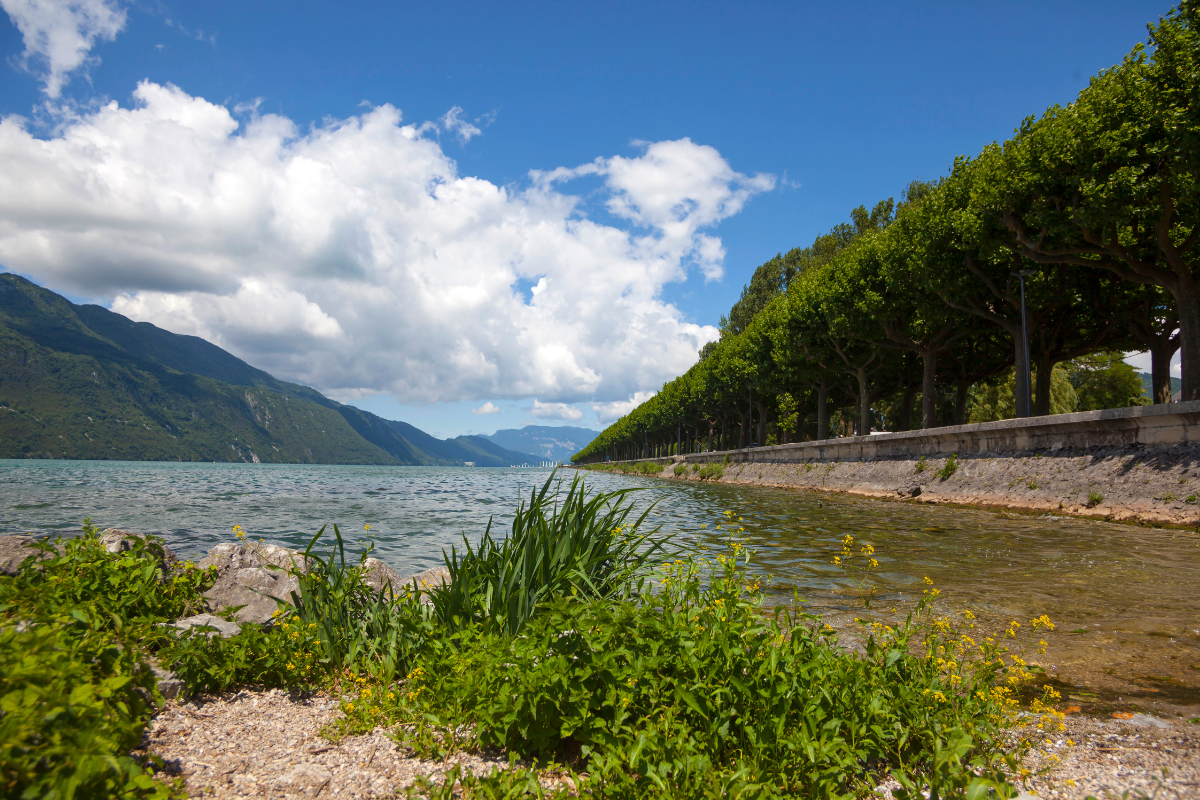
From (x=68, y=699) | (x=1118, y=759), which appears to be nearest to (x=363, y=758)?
(x=68, y=699)

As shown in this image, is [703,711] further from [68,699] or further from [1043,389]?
[1043,389]

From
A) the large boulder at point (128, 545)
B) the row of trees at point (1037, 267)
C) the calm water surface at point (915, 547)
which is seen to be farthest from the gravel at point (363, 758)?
the row of trees at point (1037, 267)

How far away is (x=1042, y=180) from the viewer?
61.9ft

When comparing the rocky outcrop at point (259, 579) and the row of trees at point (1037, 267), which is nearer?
the rocky outcrop at point (259, 579)

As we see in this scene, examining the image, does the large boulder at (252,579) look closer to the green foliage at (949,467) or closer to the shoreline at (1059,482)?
the shoreline at (1059,482)

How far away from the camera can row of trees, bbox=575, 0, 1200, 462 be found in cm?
1655

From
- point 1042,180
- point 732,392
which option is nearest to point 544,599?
point 1042,180

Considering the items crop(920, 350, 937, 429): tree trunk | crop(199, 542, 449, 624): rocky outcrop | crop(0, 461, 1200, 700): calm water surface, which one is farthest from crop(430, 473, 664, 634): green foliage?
crop(920, 350, 937, 429): tree trunk

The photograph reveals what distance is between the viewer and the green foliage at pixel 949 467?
21594 mm

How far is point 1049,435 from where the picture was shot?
17703mm

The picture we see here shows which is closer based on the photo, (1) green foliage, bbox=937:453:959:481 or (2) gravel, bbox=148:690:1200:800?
(2) gravel, bbox=148:690:1200:800

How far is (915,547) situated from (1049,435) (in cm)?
1077

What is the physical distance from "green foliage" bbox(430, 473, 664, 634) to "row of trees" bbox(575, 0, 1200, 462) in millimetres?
18489

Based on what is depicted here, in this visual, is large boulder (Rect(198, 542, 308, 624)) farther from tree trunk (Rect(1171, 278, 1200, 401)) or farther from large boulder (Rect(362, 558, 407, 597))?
tree trunk (Rect(1171, 278, 1200, 401))
